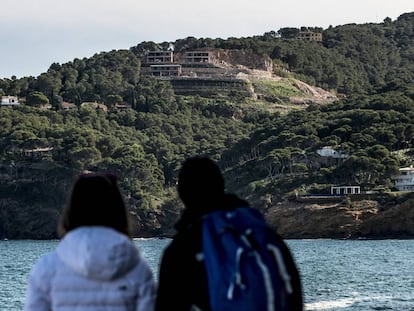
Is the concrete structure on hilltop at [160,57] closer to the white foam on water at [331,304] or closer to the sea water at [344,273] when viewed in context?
the sea water at [344,273]

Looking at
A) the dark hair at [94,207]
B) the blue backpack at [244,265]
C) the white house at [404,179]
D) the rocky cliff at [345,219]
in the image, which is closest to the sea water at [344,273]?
the rocky cliff at [345,219]

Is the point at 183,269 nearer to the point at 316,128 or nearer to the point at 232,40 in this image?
the point at 316,128

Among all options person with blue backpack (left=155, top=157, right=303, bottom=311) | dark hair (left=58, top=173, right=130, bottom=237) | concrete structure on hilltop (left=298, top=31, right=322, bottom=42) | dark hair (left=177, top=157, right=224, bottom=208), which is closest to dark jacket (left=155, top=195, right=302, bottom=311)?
person with blue backpack (left=155, top=157, right=303, bottom=311)

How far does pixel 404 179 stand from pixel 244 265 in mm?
93210

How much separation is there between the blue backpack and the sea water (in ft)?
97.7

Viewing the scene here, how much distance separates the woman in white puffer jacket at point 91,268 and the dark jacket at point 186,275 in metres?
0.18

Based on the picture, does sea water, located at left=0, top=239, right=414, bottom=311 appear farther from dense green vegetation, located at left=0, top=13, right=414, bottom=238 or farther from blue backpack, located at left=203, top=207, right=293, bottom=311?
blue backpack, located at left=203, top=207, right=293, bottom=311

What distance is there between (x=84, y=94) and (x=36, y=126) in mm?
23201

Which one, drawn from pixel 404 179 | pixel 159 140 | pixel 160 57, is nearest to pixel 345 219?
pixel 404 179

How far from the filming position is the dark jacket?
4641 mm

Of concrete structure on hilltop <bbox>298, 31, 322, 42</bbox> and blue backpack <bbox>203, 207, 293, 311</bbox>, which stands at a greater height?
concrete structure on hilltop <bbox>298, 31, 322, 42</bbox>

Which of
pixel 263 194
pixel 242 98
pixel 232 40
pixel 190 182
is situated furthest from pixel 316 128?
pixel 190 182

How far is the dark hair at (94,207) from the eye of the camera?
496cm

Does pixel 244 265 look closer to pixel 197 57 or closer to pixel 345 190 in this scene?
pixel 345 190
